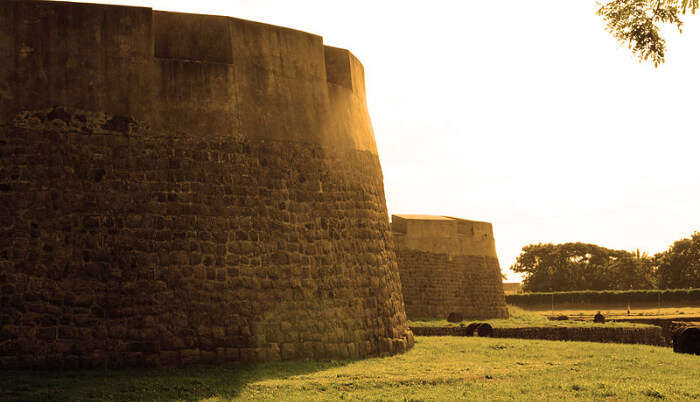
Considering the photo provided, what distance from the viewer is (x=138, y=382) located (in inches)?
371

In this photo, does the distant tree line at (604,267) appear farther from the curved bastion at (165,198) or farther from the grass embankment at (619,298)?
the curved bastion at (165,198)

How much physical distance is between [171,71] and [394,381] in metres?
6.00

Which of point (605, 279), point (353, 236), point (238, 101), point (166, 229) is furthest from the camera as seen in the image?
point (605, 279)

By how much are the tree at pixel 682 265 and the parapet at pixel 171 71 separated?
5128 cm

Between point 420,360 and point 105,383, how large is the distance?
550 cm

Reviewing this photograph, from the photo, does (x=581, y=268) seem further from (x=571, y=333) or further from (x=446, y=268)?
(x=571, y=333)

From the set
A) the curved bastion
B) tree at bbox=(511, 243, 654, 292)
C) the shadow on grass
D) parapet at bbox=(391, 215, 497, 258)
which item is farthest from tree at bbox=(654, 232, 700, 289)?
the shadow on grass

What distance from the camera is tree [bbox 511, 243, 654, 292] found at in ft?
211

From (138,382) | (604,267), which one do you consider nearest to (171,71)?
(138,382)

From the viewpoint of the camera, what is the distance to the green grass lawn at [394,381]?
879 cm

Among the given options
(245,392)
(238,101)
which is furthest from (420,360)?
(238,101)

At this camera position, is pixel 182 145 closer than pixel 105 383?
No

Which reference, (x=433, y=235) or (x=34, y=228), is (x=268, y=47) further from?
(x=433, y=235)

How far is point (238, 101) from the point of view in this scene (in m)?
12.3
